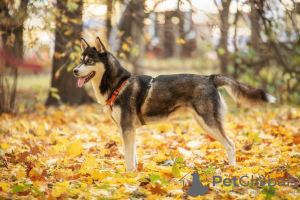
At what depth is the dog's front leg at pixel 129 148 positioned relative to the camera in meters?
4.34

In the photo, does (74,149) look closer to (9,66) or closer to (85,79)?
(85,79)

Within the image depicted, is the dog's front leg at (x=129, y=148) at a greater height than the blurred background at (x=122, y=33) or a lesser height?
lesser

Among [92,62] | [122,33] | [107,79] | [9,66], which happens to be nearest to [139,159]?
[107,79]

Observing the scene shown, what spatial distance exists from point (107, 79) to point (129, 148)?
1.03 metres

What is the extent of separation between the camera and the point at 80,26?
26.7 feet

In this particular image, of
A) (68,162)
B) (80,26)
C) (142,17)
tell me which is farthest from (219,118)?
(80,26)

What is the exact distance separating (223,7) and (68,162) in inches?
159

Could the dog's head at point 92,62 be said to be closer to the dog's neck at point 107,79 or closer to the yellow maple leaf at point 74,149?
the dog's neck at point 107,79

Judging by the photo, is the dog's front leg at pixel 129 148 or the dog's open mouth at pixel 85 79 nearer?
the dog's front leg at pixel 129 148

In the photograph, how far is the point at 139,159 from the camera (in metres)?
4.98
